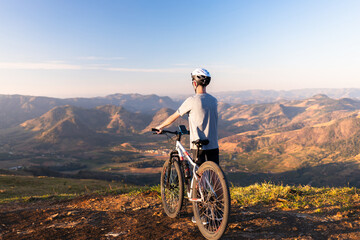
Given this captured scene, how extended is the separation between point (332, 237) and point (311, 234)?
411 mm

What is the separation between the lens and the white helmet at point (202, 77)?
560 cm

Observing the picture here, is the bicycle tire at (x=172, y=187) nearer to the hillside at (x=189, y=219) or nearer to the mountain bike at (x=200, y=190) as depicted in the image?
the mountain bike at (x=200, y=190)

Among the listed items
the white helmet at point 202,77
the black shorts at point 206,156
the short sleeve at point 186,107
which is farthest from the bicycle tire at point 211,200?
the white helmet at point 202,77

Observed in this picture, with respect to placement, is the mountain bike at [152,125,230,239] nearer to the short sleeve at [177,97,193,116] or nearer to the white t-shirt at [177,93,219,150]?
the white t-shirt at [177,93,219,150]

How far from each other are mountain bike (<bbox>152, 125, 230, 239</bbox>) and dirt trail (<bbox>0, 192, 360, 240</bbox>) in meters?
0.36

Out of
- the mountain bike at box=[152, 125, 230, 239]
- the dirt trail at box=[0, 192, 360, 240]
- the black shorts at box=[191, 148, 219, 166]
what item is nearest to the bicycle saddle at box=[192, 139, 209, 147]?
the mountain bike at box=[152, 125, 230, 239]

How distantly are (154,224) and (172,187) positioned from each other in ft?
3.69

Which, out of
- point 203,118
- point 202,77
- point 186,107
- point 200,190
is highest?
point 202,77

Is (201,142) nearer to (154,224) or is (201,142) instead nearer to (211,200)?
(211,200)

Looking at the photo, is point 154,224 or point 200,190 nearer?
point 200,190

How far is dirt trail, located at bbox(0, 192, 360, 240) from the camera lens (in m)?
5.14

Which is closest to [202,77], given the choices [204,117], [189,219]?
[204,117]

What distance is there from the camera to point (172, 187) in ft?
21.5

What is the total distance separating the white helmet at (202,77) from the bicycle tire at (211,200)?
202 cm
